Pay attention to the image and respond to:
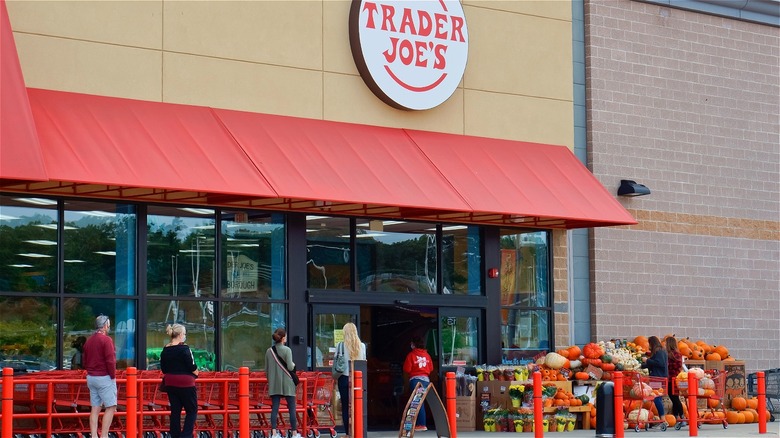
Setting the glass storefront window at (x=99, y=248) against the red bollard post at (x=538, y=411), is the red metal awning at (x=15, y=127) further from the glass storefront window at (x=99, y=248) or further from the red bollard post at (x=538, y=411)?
the red bollard post at (x=538, y=411)

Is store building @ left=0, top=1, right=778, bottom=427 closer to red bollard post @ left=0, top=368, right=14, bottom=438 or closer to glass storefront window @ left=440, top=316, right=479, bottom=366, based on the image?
glass storefront window @ left=440, top=316, right=479, bottom=366

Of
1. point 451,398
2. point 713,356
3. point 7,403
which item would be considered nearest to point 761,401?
point 713,356

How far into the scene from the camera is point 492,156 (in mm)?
23797

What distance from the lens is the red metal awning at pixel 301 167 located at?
1870cm

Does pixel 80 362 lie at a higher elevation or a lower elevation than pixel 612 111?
lower

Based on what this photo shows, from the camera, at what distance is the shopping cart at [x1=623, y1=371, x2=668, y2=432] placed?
74.1 ft

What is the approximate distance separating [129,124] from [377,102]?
5251 millimetres

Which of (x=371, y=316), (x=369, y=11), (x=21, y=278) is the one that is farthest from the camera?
(x=371, y=316)

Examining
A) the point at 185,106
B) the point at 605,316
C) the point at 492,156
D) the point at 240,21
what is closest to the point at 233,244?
the point at 185,106

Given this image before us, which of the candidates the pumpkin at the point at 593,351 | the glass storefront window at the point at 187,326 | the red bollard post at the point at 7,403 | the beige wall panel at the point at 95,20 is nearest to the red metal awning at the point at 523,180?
the pumpkin at the point at 593,351

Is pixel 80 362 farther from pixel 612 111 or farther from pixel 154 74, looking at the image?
pixel 612 111

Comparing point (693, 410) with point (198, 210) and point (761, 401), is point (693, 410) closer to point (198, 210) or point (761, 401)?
point (761, 401)

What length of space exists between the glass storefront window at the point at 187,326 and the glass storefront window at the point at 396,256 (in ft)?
10.3

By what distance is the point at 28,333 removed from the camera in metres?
19.1
